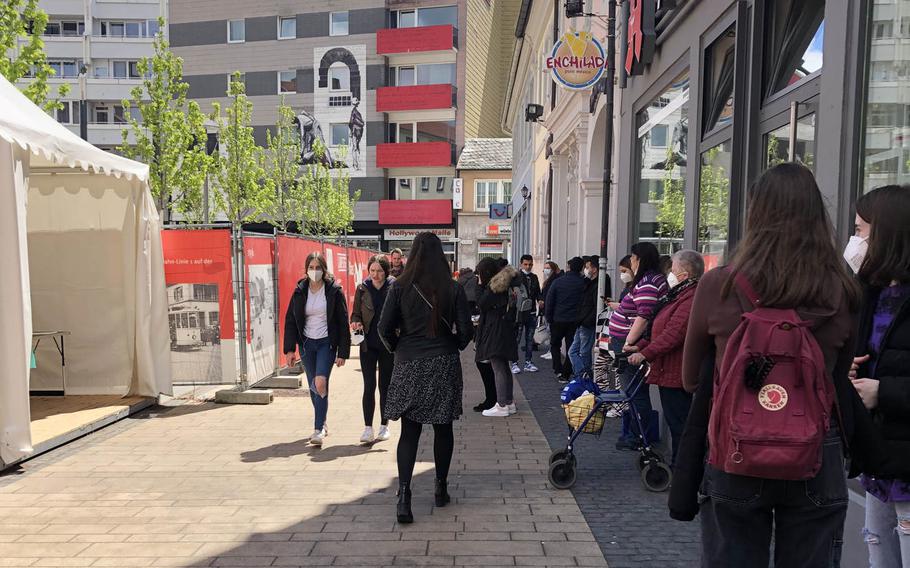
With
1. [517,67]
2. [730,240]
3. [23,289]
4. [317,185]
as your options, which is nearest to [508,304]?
[730,240]

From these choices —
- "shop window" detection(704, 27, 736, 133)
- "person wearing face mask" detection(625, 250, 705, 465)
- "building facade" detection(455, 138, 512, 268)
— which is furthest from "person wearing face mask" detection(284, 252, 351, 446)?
"building facade" detection(455, 138, 512, 268)

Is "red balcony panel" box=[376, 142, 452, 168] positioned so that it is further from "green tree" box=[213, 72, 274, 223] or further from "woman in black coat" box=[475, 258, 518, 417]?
"woman in black coat" box=[475, 258, 518, 417]

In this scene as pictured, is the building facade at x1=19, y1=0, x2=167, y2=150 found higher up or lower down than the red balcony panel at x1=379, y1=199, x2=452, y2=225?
higher up

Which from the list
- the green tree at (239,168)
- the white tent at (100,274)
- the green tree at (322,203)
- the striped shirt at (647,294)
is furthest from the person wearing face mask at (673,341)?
the green tree at (322,203)

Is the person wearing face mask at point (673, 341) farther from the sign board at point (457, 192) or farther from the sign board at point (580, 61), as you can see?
the sign board at point (457, 192)

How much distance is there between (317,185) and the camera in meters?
33.8

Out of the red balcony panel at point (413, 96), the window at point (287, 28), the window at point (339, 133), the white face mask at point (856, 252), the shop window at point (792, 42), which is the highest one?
the window at point (287, 28)

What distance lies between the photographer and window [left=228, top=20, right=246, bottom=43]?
41062 millimetres

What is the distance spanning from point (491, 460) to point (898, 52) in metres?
4.19

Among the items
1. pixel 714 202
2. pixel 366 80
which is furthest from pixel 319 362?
pixel 366 80

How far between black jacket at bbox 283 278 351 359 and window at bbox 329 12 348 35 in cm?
3650

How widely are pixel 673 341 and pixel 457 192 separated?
34.9m

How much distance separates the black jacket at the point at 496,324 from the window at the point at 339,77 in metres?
34.2

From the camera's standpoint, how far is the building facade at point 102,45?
42531 mm
